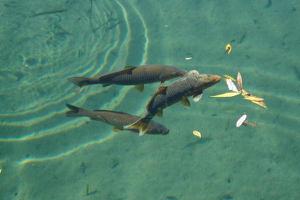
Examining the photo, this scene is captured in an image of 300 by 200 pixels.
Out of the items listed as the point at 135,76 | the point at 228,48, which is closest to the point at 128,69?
the point at 135,76

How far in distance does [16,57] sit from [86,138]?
6.00 ft

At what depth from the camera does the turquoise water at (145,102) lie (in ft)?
18.9

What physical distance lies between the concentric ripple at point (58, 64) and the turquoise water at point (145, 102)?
0.02 meters

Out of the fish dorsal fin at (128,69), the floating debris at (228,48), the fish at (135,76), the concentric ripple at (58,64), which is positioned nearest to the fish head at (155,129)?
the fish at (135,76)

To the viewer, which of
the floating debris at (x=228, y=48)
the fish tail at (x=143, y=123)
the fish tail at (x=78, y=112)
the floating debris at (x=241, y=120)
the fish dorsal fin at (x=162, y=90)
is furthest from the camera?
the floating debris at (x=228, y=48)

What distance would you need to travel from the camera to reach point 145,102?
251 inches

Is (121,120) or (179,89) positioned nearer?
(179,89)

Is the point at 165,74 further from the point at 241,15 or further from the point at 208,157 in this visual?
the point at 241,15

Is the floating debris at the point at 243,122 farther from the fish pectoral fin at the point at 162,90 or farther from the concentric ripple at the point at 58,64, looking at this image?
the fish pectoral fin at the point at 162,90

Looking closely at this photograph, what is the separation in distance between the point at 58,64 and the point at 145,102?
1528 mm

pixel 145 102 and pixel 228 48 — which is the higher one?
pixel 228 48

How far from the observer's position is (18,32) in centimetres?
693

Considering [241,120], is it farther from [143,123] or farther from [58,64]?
[58,64]

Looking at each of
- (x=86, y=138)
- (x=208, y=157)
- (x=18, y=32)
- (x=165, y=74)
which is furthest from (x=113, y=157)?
(x=18, y=32)
